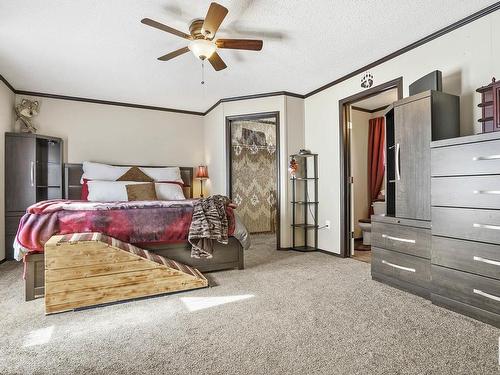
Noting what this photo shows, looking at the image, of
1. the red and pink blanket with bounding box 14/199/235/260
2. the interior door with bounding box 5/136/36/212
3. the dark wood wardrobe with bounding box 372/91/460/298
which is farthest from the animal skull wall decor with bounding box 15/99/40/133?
the dark wood wardrobe with bounding box 372/91/460/298

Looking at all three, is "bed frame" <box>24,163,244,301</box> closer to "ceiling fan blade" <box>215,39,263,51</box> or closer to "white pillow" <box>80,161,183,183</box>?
"white pillow" <box>80,161,183,183</box>

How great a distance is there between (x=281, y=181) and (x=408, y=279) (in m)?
2.33

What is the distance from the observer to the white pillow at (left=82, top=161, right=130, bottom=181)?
4.46 metres

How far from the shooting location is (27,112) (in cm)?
427

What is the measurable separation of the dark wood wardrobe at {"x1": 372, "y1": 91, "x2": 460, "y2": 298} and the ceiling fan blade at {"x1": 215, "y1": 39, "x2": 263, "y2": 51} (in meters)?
1.38

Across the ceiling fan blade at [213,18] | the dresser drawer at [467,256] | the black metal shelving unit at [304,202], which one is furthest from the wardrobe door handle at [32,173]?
the dresser drawer at [467,256]

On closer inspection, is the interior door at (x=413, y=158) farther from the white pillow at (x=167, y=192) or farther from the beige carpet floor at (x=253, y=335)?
the white pillow at (x=167, y=192)

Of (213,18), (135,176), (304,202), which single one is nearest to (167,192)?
(135,176)

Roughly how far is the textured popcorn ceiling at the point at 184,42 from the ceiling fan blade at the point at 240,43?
208 millimetres

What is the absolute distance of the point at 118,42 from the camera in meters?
2.90

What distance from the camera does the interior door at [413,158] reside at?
235 cm

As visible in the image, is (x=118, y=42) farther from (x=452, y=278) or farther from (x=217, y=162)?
(x=452, y=278)

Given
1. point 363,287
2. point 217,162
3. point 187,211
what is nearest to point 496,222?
point 363,287

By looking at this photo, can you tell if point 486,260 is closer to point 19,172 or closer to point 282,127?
point 282,127
